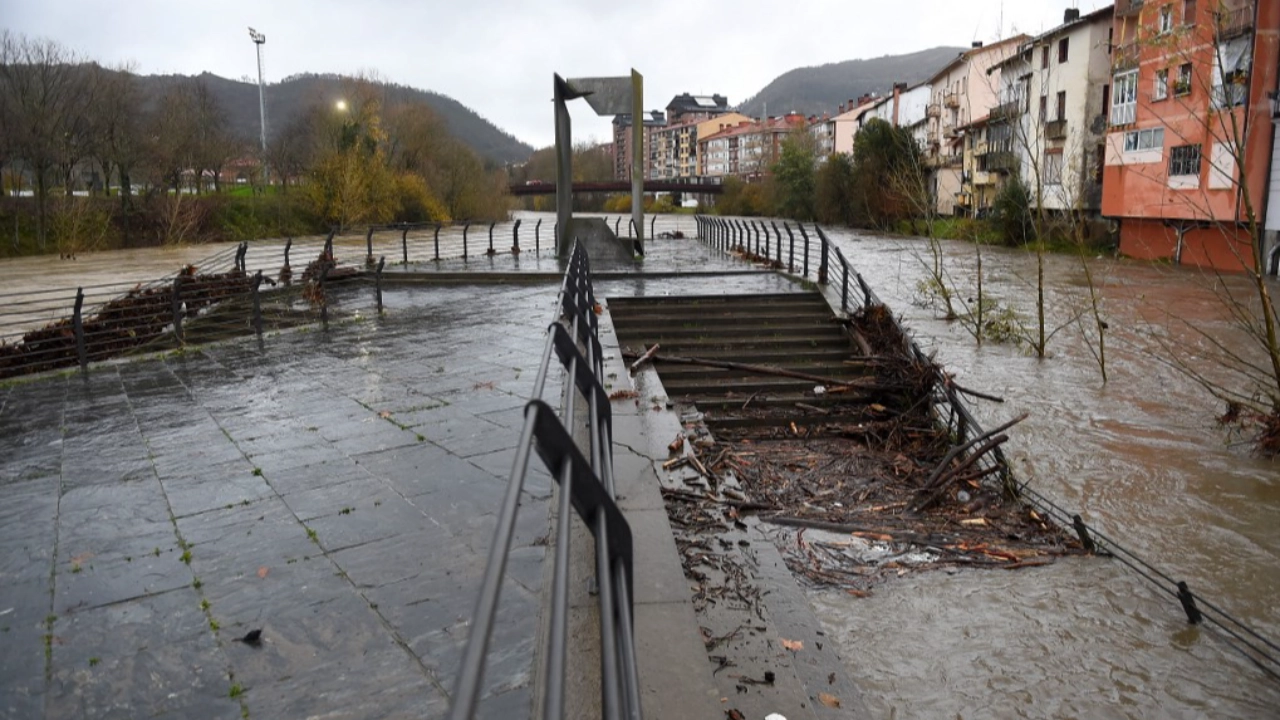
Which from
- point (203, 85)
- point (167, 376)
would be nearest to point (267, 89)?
point (203, 85)

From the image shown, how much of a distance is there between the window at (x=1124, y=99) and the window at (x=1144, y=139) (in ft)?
1.78

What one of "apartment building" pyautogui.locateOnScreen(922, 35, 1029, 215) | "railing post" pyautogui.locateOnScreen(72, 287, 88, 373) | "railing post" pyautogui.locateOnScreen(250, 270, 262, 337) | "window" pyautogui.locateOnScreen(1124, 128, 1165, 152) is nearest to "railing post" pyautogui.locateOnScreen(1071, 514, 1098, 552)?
"railing post" pyautogui.locateOnScreen(250, 270, 262, 337)

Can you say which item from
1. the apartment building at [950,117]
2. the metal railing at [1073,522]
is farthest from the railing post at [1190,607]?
the apartment building at [950,117]

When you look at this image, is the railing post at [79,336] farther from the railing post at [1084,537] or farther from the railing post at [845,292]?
the railing post at [1084,537]

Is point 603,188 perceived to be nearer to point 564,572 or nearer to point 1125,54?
point 1125,54

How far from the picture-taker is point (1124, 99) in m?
33.1

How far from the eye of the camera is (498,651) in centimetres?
317

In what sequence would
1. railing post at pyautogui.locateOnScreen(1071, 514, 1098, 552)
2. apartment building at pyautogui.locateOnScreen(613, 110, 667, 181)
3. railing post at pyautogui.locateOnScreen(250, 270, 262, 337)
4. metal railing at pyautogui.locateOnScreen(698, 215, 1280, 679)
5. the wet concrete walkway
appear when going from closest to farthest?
1. the wet concrete walkway
2. metal railing at pyautogui.locateOnScreen(698, 215, 1280, 679)
3. railing post at pyautogui.locateOnScreen(1071, 514, 1098, 552)
4. railing post at pyautogui.locateOnScreen(250, 270, 262, 337)
5. apartment building at pyautogui.locateOnScreen(613, 110, 667, 181)

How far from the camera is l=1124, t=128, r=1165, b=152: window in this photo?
3052 centimetres

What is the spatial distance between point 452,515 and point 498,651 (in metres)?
1.52

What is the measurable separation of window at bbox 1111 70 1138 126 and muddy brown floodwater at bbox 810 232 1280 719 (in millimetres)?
23330

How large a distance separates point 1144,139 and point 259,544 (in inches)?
1382

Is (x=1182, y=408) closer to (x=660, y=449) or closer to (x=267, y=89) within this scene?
(x=660, y=449)

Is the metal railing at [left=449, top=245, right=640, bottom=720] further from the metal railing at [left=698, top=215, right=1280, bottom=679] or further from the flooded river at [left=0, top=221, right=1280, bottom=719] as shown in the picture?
the metal railing at [left=698, top=215, right=1280, bottom=679]
